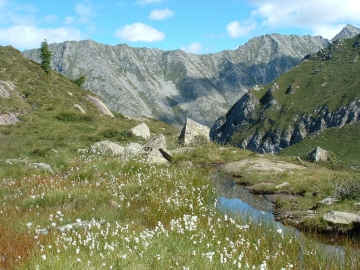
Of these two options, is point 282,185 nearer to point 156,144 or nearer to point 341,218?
point 341,218

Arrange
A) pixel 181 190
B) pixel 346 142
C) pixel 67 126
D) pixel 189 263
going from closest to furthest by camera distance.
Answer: pixel 189 263, pixel 181 190, pixel 67 126, pixel 346 142

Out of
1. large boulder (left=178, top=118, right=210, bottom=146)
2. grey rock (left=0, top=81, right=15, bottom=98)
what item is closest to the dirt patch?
large boulder (left=178, top=118, right=210, bottom=146)

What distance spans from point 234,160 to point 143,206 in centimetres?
1524

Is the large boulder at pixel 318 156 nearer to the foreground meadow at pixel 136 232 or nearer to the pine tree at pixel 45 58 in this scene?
the foreground meadow at pixel 136 232

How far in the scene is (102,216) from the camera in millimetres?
9203

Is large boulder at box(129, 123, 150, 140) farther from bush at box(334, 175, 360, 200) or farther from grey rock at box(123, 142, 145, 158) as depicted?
bush at box(334, 175, 360, 200)

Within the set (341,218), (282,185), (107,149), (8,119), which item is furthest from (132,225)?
(8,119)

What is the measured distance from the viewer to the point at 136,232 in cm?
805

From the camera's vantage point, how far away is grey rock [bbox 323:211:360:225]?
11.2 m

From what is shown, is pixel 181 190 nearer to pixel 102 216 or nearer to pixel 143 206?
pixel 143 206

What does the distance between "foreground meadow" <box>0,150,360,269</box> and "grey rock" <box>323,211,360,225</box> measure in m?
2.24

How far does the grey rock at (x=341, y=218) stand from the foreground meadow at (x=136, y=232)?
2236 millimetres

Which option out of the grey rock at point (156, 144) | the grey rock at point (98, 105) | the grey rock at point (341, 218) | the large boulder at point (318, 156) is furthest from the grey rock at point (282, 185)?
the grey rock at point (98, 105)

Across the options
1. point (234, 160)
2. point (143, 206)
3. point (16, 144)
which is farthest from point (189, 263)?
point (16, 144)
